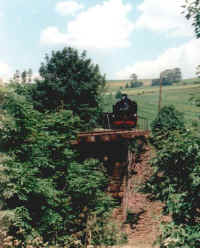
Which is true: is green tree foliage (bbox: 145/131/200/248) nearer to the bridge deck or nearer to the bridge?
the bridge deck

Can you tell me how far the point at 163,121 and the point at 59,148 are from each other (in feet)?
32.6

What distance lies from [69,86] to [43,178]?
473 inches

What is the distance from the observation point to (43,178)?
10352 mm

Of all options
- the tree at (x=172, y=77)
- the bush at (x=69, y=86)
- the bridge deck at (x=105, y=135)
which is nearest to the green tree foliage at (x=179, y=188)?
the bridge deck at (x=105, y=135)

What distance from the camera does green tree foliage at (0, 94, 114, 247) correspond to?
8773 millimetres

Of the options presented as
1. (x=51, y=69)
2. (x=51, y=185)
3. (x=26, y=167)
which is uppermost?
(x=51, y=69)

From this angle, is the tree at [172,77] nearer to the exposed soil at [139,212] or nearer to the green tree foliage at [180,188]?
the exposed soil at [139,212]

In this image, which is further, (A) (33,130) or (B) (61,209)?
(B) (61,209)

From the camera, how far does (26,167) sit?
916 centimetres

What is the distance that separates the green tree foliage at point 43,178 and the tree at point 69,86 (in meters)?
9.33

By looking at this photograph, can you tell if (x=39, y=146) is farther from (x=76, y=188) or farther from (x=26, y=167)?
(x=76, y=188)

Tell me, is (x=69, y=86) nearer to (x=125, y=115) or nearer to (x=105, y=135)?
(x=125, y=115)

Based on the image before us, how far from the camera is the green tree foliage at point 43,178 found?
28.8 ft

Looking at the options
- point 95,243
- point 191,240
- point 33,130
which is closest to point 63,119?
point 33,130
